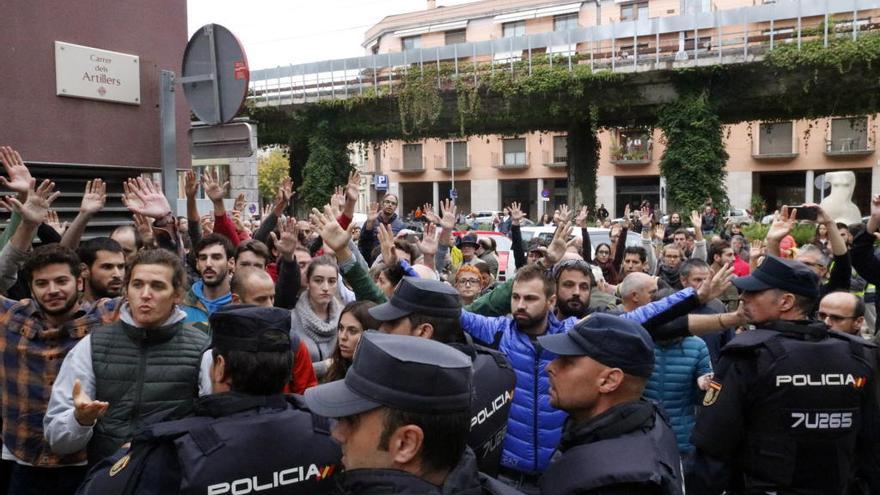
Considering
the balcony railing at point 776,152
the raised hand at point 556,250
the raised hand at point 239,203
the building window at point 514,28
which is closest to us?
the raised hand at point 556,250

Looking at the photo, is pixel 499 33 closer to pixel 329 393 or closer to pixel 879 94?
pixel 879 94

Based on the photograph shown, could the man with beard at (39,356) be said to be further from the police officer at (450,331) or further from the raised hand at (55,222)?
the raised hand at (55,222)

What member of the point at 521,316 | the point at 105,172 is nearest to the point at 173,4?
the point at 105,172

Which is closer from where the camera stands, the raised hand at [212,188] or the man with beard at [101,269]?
the man with beard at [101,269]

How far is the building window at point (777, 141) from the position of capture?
135 ft

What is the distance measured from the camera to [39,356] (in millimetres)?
3340

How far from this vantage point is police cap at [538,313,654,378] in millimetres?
2500

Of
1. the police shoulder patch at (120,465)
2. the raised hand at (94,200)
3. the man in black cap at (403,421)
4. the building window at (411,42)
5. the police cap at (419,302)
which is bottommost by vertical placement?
the police shoulder patch at (120,465)

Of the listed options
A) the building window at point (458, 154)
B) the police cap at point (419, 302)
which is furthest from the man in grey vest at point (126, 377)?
the building window at point (458, 154)

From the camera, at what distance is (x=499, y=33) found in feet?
154

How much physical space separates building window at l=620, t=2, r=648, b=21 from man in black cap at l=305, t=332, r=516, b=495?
43104 mm

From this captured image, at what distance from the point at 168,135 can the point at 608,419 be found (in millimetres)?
4315

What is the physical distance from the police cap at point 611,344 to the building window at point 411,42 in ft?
163

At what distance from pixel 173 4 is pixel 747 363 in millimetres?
5525
